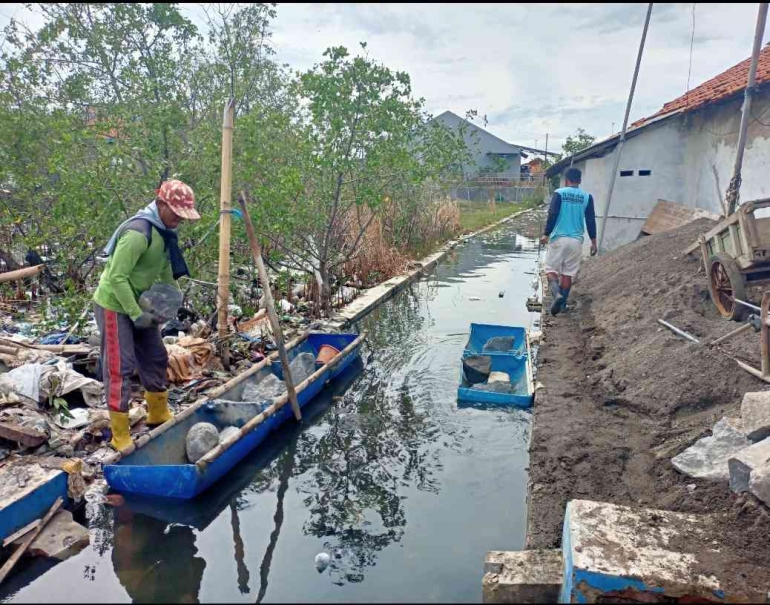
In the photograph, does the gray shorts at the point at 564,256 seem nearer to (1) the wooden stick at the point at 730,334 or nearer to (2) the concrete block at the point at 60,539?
(1) the wooden stick at the point at 730,334

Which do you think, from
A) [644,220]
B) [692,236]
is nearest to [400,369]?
[692,236]

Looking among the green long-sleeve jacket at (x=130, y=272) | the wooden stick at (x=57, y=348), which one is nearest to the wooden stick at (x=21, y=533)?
the green long-sleeve jacket at (x=130, y=272)

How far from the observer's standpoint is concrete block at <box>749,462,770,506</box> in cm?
288

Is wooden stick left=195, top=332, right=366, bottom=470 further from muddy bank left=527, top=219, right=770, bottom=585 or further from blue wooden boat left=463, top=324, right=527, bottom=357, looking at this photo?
muddy bank left=527, top=219, right=770, bottom=585

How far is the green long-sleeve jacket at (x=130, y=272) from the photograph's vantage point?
161 inches

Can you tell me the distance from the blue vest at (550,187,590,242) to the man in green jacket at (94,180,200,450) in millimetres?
5145

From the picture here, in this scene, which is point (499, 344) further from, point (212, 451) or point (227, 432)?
point (212, 451)

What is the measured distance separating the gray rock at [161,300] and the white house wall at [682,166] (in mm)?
9055

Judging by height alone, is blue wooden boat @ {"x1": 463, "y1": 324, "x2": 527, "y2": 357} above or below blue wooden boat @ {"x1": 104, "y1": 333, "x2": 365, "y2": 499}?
above

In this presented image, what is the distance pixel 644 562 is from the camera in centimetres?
263

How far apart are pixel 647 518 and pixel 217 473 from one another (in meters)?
2.89

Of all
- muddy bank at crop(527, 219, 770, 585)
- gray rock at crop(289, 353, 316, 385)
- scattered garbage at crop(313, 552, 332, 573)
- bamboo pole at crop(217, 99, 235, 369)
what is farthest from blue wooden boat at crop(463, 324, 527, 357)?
scattered garbage at crop(313, 552, 332, 573)

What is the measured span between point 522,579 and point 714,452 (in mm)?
1606

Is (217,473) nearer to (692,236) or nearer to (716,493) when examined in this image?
(716,493)
